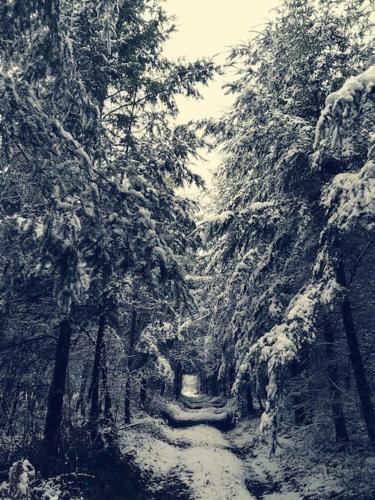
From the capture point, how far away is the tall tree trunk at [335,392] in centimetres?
902

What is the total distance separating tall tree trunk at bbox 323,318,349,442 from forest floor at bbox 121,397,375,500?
707mm

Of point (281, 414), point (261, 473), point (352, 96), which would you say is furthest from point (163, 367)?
point (352, 96)

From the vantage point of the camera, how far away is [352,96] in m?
5.19

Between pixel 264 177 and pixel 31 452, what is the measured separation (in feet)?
27.4

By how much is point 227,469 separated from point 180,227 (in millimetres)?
7770

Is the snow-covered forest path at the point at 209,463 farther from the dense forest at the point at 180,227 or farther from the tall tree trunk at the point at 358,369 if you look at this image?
the tall tree trunk at the point at 358,369

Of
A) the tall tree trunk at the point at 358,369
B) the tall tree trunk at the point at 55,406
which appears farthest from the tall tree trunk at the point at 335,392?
the tall tree trunk at the point at 55,406

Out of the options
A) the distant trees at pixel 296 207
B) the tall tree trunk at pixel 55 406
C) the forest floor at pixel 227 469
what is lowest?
the forest floor at pixel 227 469

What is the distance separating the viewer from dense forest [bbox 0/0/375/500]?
18.7 feet

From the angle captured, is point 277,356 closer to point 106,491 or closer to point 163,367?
point 106,491

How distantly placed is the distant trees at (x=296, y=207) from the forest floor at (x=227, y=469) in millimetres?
1292

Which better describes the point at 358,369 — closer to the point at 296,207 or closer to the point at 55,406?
the point at 296,207

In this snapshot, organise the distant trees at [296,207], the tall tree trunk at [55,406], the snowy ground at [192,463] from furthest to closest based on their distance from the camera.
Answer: the snowy ground at [192,463] → the tall tree trunk at [55,406] → the distant trees at [296,207]

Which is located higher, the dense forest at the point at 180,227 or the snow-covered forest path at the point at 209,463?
Result: the dense forest at the point at 180,227
